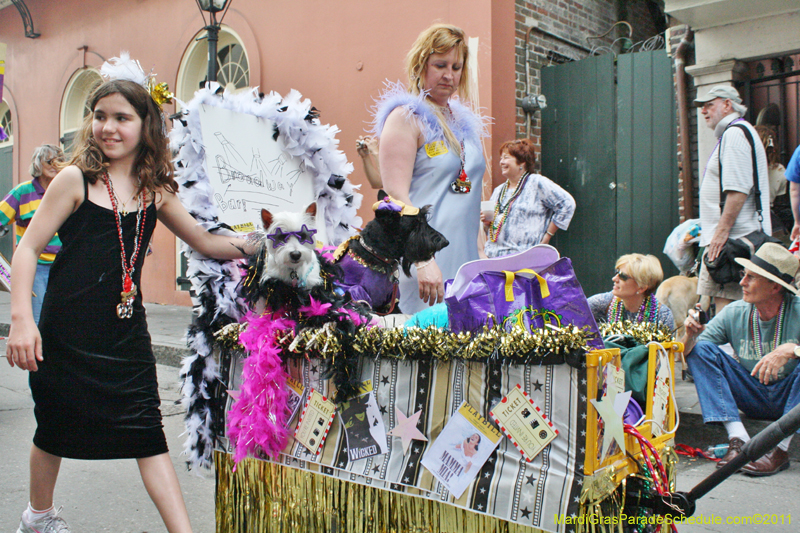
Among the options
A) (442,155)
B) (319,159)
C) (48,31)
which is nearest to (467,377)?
(442,155)

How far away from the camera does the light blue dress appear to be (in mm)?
2674

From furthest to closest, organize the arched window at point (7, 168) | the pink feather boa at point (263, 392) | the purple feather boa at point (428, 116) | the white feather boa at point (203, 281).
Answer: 1. the arched window at point (7, 168)
2. the purple feather boa at point (428, 116)
3. the white feather boa at point (203, 281)
4. the pink feather boa at point (263, 392)

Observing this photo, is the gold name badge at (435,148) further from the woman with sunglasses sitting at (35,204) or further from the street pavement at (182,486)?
the woman with sunglasses sitting at (35,204)

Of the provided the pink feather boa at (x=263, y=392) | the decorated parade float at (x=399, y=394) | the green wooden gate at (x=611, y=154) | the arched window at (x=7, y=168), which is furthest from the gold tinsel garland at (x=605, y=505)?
the arched window at (x=7, y=168)

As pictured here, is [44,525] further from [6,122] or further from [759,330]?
[6,122]

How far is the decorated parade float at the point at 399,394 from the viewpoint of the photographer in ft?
6.14

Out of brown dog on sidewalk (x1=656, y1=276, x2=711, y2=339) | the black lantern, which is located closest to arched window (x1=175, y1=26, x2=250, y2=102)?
the black lantern

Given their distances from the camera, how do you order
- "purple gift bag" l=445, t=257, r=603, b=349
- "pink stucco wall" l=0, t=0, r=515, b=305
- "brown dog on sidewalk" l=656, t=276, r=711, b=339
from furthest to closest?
"pink stucco wall" l=0, t=0, r=515, b=305 → "brown dog on sidewalk" l=656, t=276, r=711, b=339 → "purple gift bag" l=445, t=257, r=603, b=349

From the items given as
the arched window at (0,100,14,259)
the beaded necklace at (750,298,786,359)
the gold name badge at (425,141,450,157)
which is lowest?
the beaded necklace at (750,298,786,359)

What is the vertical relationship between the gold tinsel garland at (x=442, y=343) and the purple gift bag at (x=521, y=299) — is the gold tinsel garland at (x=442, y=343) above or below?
below

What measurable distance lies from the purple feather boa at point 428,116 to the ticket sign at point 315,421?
1.09m

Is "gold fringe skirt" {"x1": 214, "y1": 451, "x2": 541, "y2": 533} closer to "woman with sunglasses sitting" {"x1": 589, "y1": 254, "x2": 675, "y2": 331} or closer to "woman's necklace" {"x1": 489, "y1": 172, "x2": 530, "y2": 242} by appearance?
"woman with sunglasses sitting" {"x1": 589, "y1": 254, "x2": 675, "y2": 331}

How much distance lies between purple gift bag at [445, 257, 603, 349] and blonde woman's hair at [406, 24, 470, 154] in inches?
32.8

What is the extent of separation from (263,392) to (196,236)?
2.22 ft
